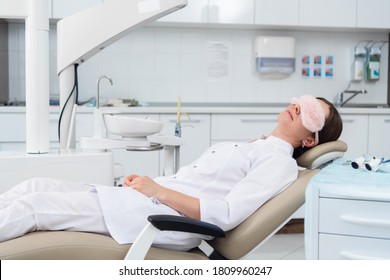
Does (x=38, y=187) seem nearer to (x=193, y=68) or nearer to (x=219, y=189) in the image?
(x=219, y=189)

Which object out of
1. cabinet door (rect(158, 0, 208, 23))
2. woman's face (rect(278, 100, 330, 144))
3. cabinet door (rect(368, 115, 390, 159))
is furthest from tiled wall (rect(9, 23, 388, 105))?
woman's face (rect(278, 100, 330, 144))

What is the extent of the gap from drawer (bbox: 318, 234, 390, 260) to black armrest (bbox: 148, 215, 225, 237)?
0.35m

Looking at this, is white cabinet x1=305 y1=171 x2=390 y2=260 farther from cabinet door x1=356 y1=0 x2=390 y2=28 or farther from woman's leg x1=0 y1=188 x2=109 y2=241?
cabinet door x1=356 y1=0 x2=390 y2=28

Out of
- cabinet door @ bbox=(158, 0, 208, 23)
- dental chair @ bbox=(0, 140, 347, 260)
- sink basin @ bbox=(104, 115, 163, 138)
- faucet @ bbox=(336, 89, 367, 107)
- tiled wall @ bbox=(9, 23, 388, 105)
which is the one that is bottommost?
dental chair @ bbox=(0, 140, 347, 260)

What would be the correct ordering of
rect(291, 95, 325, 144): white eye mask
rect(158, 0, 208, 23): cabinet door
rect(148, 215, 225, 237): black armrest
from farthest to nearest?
1. rect(158, 0, 208, 23): cabinet door
2. rect(291, 95, 325, 144): white eye mask
3. rect(148, 215, 225, 237): black armrest

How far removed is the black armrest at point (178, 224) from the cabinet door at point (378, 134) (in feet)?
9.32

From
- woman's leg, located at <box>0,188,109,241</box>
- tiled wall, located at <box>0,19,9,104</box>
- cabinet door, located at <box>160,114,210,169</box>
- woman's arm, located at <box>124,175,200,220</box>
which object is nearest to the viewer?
woman's leg, located at <box>0,188,109,241</box>

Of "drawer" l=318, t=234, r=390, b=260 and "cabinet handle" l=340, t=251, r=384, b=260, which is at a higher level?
"drawer" l=318, t=234, r=390, b=260

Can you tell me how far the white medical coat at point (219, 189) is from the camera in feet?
5.51

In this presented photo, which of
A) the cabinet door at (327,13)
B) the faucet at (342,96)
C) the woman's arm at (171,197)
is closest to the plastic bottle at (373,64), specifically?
the faucet at (342,96)

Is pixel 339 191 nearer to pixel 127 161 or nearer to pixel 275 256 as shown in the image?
pixel 275 256

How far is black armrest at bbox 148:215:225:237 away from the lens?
1.48m

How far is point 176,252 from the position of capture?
1.69 metres

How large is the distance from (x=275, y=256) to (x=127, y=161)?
1.30 metres
